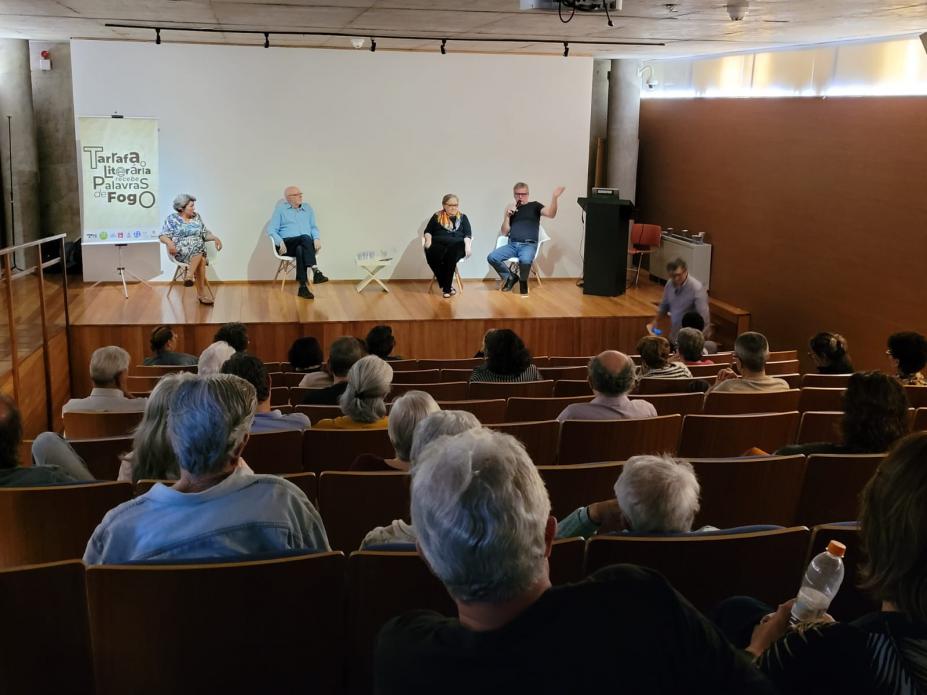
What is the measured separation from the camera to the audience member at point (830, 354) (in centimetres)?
538

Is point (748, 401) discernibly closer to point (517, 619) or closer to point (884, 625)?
point (884, 625)

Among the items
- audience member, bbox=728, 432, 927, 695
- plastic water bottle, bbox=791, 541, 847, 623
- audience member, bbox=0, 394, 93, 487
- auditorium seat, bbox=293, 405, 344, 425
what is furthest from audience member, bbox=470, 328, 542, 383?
audience member, bbox=728, 432, 927, 695

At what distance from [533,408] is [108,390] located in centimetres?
212

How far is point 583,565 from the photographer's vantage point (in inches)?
82.5

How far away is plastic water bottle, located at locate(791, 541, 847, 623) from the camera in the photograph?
1.51 meters

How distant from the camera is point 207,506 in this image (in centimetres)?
205

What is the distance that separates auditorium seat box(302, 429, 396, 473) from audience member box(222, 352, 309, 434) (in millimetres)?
86

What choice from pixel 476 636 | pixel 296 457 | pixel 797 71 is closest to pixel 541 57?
pixel 797 71

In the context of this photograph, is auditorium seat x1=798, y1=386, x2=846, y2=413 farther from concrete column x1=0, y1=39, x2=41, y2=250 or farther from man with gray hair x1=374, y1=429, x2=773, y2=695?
concrete column x1=0, y1=39, x2=41, y2=250

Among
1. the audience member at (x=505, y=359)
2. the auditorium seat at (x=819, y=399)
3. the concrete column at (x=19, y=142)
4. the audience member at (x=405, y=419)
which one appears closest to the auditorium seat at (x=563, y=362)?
the audience member at (x=505, y=359)

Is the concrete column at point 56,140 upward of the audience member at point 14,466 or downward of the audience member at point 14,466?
upward

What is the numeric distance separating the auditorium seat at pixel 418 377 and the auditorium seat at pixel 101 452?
2.13 meters

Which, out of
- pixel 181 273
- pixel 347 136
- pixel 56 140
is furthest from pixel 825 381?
pixel 56 140

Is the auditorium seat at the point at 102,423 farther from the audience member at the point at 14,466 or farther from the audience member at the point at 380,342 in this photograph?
the audience member at the point at 380,342
